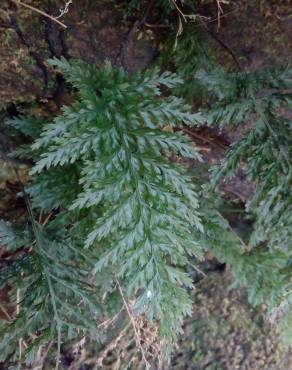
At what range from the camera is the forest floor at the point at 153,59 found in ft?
5.99

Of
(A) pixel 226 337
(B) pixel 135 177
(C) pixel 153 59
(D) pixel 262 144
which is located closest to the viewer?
(B) pixel 135 177

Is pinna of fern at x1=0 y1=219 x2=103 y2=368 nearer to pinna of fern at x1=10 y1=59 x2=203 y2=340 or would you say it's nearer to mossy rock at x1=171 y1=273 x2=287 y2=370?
pinna of fern at x1=10 y1=59 x2=203 y2=340

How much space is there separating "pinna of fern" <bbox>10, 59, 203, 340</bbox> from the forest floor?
0.47 metres

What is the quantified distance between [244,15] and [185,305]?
1.40m

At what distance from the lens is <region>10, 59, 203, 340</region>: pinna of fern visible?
133 centimetres

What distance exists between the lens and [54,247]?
1753 millimetres

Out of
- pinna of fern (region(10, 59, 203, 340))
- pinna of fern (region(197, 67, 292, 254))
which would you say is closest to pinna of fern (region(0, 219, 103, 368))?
pinna of fern (region(10, 59, 203, 340))

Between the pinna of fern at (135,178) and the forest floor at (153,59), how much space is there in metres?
0.47

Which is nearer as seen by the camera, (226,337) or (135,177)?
(135,177)

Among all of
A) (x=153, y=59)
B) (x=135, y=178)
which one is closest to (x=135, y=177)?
(x=135, y=178)

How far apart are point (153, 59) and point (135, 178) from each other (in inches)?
36.1

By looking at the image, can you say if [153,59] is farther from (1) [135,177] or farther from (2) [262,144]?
(1) [135,177]

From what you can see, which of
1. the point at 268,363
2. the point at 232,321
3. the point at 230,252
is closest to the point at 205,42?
the point at 230,252

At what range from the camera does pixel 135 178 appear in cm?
137
